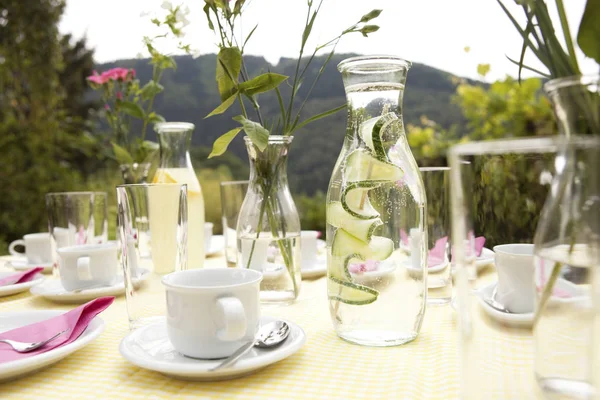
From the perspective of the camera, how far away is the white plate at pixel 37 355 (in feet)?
1.60

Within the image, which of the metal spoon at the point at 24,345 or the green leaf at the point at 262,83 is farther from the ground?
the green leaf at the point at 262,83

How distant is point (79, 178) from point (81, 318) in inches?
146

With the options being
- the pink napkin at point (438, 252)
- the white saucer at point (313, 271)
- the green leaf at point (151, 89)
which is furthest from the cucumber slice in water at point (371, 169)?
the green leaf at point (151, 89)

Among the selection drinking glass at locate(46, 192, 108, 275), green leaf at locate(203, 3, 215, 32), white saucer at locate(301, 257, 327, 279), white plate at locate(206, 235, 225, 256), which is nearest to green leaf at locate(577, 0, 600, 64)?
green leaf at locate(203, 3, 215, 32)

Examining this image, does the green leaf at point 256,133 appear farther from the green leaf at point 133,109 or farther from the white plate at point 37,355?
the green leaf at point 133,109

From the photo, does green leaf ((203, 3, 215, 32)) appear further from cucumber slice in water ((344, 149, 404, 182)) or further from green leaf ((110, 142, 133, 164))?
green leaf ((110, 142, 133, 164))

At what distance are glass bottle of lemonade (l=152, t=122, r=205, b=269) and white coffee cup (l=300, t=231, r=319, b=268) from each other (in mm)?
215

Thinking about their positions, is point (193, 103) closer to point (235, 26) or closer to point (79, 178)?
point (79, 178)

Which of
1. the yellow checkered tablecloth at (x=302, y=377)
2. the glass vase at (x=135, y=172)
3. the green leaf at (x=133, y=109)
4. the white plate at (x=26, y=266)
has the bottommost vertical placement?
the white plate at (x=26, y=266)

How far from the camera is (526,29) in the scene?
0.47 m

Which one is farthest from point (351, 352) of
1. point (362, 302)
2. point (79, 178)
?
point (79, 178)

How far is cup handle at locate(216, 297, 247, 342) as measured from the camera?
504 millimetres

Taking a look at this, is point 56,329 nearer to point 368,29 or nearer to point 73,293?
point 73,293

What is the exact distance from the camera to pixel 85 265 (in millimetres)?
869
